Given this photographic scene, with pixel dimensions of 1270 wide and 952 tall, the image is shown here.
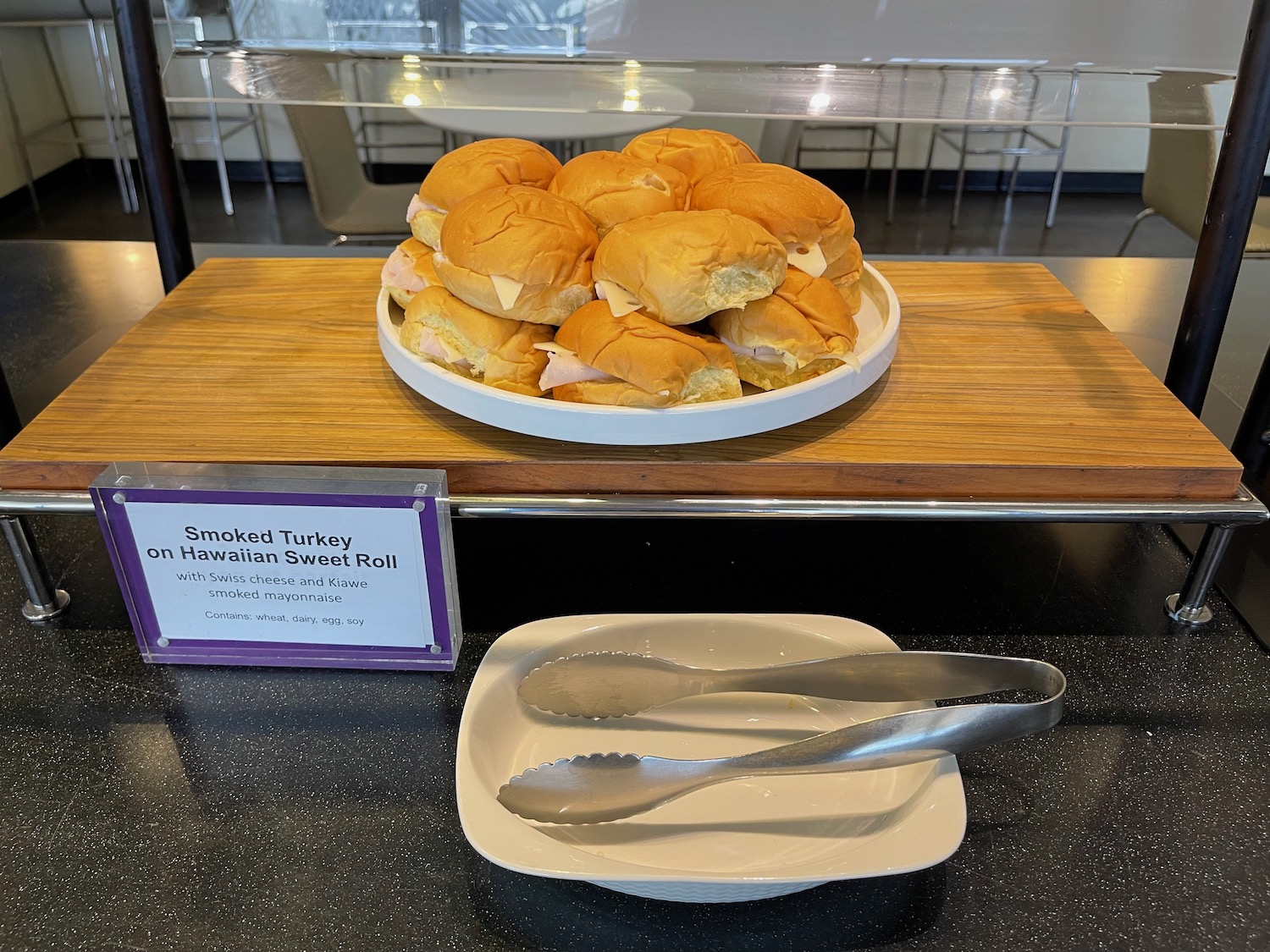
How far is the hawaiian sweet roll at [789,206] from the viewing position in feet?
1.79

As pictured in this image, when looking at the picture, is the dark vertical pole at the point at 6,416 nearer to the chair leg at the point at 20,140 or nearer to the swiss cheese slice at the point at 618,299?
the swiss cheese slice at the point at 618,299

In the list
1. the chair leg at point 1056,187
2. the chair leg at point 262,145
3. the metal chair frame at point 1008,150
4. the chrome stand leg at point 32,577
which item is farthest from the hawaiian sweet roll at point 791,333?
the chair leg at point 262,145

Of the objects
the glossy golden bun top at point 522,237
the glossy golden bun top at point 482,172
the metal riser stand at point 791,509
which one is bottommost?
the metal riser stand at point 791,509

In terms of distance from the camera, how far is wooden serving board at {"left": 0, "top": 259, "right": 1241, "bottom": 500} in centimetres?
54

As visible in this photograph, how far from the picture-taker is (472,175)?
0.59 m

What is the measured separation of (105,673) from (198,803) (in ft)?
0.44

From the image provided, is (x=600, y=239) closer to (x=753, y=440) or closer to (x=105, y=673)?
(x=753, y=440)

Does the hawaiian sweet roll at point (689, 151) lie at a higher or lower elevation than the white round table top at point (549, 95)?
lower

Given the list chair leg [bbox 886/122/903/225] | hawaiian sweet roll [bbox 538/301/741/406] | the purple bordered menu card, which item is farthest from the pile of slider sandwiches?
chair leg [bbox 886/122/903/225]

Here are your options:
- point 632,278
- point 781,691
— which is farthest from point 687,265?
point 781,691

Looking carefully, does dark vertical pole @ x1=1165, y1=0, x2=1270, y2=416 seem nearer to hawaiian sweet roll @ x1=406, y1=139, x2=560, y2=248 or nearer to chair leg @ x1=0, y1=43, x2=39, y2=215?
hawaiian sweet roll @ x1=406, y1=139, x2=560, y2=248

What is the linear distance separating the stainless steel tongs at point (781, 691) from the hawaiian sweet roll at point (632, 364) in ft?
0.49

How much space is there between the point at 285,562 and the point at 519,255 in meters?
0.22

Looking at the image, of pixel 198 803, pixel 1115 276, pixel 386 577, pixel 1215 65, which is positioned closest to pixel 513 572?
pixel 386 577
